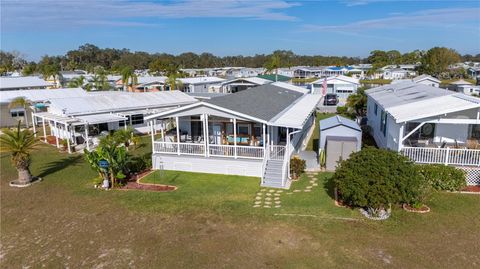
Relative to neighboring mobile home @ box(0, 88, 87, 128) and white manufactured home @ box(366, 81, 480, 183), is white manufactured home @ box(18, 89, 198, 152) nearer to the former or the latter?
neighboring mobile home @ box(0, 88, 87, 128)

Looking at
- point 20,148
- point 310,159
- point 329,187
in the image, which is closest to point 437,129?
point 310,159

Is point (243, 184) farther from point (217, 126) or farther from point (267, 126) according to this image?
point (217, 126)

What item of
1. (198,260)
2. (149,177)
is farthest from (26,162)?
(198,260)

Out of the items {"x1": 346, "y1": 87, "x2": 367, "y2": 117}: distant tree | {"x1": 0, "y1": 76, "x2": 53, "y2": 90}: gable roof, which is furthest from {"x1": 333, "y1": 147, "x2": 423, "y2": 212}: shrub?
{"x1": 0, "y1": 76, "x2": 53, "y2": 90}: gable roof

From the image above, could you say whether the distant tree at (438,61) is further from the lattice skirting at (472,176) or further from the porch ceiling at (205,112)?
the porch ceiling at (205,112)

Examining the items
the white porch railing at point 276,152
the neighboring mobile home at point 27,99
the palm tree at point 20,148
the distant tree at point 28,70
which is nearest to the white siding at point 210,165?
the white porch railing at point 276,152

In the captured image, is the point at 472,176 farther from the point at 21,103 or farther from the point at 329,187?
the point at 21,103
